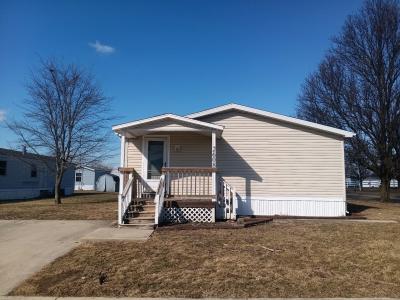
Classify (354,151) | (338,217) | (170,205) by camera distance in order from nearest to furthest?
(170,205)
(338,217)
(354,151)

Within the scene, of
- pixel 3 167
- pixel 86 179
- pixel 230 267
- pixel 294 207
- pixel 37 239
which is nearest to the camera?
pixel 230 267

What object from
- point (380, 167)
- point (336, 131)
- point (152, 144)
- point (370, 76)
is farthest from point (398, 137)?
point (152, 144)

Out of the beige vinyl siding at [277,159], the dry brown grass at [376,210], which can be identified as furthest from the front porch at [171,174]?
the dry brown grass at [376,210]

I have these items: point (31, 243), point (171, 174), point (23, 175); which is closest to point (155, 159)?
point (171, 174)

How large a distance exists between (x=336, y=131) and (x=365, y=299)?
983cm

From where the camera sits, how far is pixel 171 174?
45.5ft

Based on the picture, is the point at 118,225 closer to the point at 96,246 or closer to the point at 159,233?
the point at 159,233

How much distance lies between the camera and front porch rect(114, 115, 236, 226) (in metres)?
11.9

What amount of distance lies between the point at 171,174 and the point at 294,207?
4.78 meters

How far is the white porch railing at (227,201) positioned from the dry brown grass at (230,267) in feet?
8.85

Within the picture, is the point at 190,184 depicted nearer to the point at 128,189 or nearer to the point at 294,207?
the point at 128,189

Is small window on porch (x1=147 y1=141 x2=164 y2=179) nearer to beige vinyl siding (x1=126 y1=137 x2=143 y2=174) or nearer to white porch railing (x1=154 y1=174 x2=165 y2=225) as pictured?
beige vinyl siding (x1=126 y1=137 x2=143 y2=174)

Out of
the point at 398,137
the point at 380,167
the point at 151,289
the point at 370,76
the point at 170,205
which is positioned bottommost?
the point at 151,289

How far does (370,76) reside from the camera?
25.1 m
